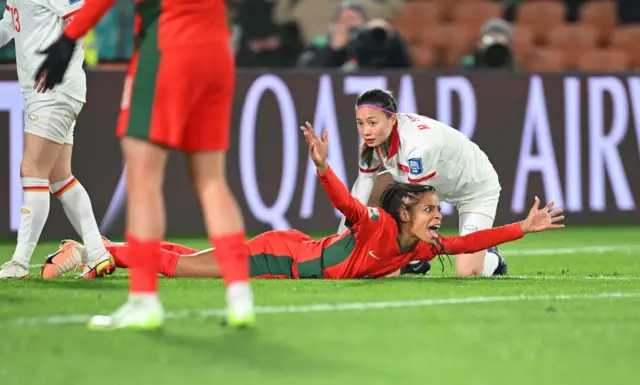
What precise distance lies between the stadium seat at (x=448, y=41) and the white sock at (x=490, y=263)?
8686mm

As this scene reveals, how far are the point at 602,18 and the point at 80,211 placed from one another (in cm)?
1210

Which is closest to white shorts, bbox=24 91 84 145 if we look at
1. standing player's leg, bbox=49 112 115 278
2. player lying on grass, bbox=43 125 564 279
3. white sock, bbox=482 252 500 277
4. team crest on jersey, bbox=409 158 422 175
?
standing player's leg, bbox=49 112 115 278

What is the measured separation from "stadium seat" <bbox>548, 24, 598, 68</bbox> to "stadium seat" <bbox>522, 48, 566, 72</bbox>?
30cm

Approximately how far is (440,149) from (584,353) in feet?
11.2

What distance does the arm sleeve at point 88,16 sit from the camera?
5.39 metres

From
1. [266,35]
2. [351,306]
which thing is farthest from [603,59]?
[351,306]

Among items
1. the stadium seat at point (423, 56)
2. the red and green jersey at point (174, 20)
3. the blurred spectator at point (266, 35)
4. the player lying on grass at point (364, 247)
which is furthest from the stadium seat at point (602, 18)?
the red and green jersey at point (174, 20)

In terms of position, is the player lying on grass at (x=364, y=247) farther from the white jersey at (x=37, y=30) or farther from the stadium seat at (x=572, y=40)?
the stadium seat at (x=572, y=40)

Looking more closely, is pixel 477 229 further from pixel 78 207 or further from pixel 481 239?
pixel 78 207

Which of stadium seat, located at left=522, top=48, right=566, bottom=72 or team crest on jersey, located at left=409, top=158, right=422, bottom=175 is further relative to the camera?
stadium seat, located at left=522, top=48, right=566, bottom=72

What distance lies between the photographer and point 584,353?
497 centimetres

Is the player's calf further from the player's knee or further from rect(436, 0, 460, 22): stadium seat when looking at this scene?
rect(436, 0, 460, 22): stadium seat

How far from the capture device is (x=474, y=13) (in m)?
17.6

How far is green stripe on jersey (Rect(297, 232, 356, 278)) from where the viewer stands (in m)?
7.68
